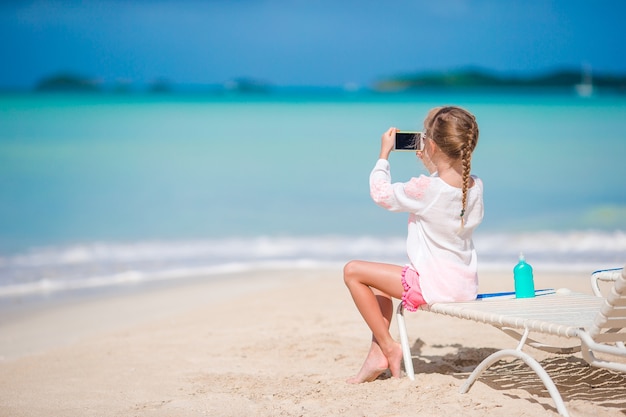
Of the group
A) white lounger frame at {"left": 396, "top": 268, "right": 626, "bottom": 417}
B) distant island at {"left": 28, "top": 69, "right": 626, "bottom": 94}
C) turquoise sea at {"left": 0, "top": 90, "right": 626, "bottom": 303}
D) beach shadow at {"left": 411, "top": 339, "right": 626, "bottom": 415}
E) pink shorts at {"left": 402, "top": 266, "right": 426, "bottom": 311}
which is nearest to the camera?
white lounger frame at {"left": 396, "top": 268, "right": 626, "bottom": 417}

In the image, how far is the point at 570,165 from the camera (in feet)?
64.0

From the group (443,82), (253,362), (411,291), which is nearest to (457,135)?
(411,291)

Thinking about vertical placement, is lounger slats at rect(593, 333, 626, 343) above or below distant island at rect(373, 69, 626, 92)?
below

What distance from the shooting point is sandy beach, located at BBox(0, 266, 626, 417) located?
419 centimetres

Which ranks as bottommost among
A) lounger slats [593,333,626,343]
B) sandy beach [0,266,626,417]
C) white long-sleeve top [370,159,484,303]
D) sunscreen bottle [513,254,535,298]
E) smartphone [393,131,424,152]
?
sandy beach [0,266,626,417]

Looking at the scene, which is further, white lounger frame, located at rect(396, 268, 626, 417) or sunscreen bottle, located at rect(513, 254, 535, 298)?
sunscreen bottle, located at rect(513, 254, 535, 298)

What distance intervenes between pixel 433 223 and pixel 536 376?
3.56ft

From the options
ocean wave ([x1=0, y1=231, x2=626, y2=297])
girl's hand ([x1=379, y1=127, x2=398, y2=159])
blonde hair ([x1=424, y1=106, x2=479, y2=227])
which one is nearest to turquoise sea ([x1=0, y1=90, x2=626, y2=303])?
ocean wave ([x1=0, y1=231, x2=626, y2=297])

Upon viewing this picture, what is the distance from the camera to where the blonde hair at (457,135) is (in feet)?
13.7

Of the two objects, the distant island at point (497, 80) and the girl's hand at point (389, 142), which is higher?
the distant island at point (497, 80)

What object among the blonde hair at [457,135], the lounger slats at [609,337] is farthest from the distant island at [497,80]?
the lounger slats at [609,337]

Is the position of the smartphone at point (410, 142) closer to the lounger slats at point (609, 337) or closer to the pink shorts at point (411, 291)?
the pink shorts at point (411, 291)

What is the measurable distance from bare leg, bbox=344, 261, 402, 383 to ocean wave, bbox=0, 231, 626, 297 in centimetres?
442

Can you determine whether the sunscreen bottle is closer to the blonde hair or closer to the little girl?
the little girl
